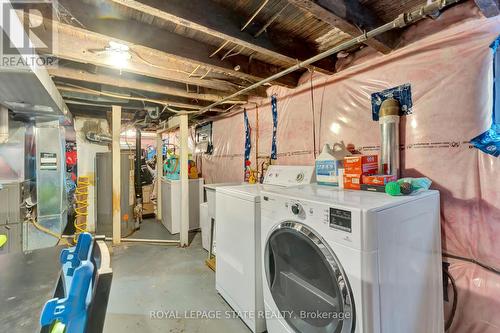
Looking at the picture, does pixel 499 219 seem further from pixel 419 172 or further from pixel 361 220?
pixel 361 220

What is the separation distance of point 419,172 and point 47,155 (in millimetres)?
4095

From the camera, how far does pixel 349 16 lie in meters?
1.34

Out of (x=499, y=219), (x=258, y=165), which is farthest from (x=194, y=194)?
(x=499, y=219)

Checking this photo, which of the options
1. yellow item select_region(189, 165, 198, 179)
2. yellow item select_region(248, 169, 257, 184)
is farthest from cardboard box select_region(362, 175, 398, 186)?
yellow item select_region(189, 165, 198, 179)

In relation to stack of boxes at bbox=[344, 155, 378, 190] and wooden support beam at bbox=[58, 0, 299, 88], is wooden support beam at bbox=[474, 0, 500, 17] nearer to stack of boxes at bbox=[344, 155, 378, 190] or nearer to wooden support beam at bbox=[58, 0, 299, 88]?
stack of boxes at bbox=[344, 155, 378, 190]

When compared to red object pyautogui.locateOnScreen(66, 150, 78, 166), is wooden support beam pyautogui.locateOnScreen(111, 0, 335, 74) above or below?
above

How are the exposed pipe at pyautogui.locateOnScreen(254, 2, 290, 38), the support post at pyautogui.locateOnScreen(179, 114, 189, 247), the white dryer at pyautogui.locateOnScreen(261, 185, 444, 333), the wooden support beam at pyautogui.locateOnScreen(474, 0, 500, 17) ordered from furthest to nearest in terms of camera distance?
the support post at pyautogui.locateOnScreen(179, 114, 189, 247) < the exposed pipe at pyautogui.locateOnScreen(254, 2, 290, 38) < the wooden support beam at pyautogui.locateOnScreen(474, 0, 500, 17) < the white dryer at pyautogui.locateOnScreen(261, 185, 444, 333)

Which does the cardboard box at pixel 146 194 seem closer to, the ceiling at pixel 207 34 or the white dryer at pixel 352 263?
the ceiling at pixel 207 34

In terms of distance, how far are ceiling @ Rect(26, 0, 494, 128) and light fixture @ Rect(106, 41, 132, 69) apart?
2 cm

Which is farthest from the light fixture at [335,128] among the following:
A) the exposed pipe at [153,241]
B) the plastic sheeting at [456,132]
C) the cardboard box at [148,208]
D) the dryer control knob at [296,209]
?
the cardboard box at [148,208]

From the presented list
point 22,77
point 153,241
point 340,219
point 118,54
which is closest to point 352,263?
point 340,219

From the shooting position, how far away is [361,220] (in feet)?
2.98

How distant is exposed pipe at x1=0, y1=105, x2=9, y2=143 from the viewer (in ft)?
8.50

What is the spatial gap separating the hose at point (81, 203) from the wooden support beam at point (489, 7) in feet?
16.0
